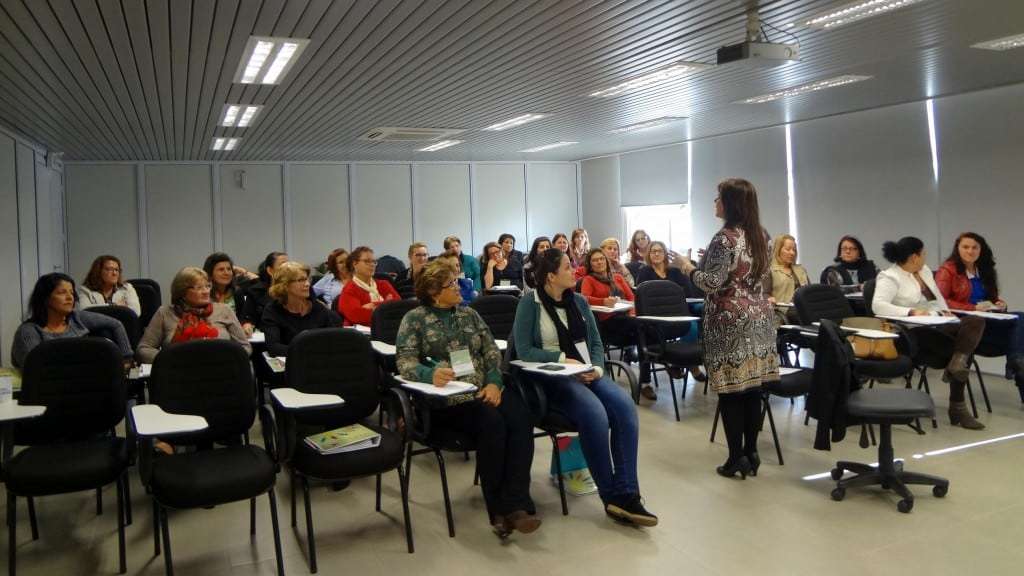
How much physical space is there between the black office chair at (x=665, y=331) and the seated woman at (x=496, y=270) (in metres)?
3.26

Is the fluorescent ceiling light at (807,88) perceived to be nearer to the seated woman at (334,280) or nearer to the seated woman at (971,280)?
the seated woman at (971,280)

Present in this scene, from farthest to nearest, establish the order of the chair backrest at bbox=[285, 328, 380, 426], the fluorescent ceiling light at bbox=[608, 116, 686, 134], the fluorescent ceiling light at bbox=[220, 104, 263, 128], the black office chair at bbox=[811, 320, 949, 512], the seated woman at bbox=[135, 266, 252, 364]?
the fluorescent ceiling light at bbox=[608, 116, 686, 134], the fluorescent ceiling light at bbox=[220, 104, 263, 128], the seated woman at bbox=[135, 266, 252, 364], the black office chair at bbox=[811, 320, 949, 512], the chair backrest at bbox=[285, 328, 380, 426]

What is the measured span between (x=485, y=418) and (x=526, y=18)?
2.42m

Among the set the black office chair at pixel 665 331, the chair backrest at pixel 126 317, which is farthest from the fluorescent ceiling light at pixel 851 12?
the chair backrest at pixel 126 317

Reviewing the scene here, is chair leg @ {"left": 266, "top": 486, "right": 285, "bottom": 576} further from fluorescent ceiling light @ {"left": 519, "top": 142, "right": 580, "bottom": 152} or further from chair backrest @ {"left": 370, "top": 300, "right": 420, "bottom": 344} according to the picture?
fluorescent ceiling light @ {"left": 519, "top": 142, "right": 580, "bottom": 152}

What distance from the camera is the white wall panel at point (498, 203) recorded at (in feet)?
46.4

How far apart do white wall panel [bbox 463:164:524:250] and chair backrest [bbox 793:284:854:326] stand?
9003mm

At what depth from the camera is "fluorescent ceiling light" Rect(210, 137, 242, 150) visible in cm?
975

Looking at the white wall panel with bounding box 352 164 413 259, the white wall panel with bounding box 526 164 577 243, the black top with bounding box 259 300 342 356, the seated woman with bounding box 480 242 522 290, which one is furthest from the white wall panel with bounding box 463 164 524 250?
the black top with bounding box 259 300 342 356

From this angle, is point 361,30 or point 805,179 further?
point 805,179

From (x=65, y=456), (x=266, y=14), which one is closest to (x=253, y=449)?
(x=65, y=456)

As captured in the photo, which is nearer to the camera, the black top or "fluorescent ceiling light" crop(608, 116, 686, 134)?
the black top

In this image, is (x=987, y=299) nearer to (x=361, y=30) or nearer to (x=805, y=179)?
(x=805, y=179)

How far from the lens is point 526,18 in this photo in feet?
14.9
